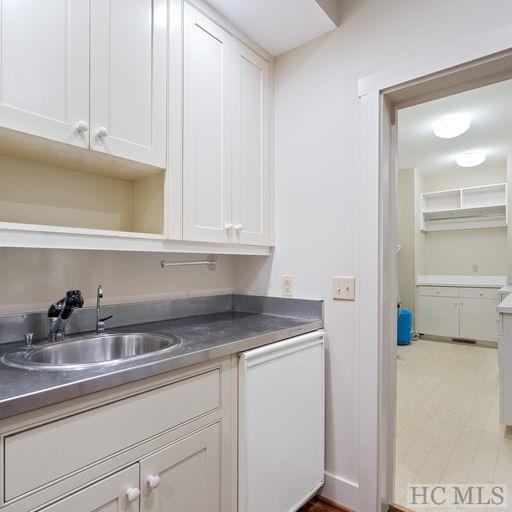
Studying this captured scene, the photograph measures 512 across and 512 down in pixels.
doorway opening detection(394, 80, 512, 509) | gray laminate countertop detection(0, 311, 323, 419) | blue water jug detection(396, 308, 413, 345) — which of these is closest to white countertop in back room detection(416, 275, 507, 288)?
doorway opening detection(394, 80, 512, 509)

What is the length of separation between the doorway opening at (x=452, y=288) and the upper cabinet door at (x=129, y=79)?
1.26 meters

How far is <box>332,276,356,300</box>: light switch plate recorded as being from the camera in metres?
1.64

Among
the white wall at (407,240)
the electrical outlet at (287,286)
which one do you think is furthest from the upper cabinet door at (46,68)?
the white wall at (407,240)

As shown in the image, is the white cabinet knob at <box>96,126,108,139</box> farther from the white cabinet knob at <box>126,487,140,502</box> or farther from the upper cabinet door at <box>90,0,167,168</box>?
the white cabinet knob at <box>126,487,140,502</box>

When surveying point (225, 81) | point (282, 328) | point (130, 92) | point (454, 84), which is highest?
point (225, 81)

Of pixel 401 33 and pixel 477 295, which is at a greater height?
pixel 401 33

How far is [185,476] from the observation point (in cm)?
110

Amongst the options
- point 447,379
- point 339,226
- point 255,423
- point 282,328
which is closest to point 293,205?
point 339,226

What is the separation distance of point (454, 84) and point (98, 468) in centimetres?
191

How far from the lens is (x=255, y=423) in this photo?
1312 millimetres

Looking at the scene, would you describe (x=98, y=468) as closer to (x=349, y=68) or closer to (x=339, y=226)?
(x=339, y=226)

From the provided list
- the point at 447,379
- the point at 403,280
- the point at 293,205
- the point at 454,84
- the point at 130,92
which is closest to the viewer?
the point at 130,92

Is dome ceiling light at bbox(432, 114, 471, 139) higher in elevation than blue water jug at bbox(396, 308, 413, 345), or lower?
higher

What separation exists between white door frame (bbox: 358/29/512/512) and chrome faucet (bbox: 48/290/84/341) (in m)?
1.20
